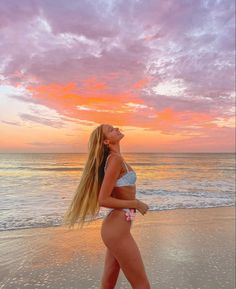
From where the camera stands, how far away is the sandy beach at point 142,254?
510 centimetres

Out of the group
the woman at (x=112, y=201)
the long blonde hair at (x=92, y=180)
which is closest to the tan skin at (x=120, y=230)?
the woman at (x=112, y=201)

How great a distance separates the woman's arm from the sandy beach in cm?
234

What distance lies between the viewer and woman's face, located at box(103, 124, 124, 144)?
3203 mm

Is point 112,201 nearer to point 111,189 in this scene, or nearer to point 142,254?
point 111,189

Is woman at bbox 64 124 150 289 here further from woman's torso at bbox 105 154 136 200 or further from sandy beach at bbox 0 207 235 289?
sandy beach at bbox 0 207 235 289

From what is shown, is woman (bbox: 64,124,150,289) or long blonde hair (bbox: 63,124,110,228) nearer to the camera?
woman (bbox: 64,124,150,289)

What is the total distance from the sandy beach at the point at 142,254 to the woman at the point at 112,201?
193 centimetres

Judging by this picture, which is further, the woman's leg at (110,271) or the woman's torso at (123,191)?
the woman's leg at (110,271)

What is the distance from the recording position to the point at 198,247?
694cm

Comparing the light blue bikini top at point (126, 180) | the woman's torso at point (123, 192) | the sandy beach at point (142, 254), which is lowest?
the sandy beach at point (142, 254)

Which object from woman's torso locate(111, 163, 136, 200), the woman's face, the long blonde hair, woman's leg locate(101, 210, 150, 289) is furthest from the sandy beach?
the woman's face

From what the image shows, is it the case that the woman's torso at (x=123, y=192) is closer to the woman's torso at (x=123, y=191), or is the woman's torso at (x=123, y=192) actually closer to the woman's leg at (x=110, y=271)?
the woman's torso at (x=123, y=191)

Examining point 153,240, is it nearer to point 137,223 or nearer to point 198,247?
point 198,247

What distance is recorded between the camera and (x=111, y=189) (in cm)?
307
